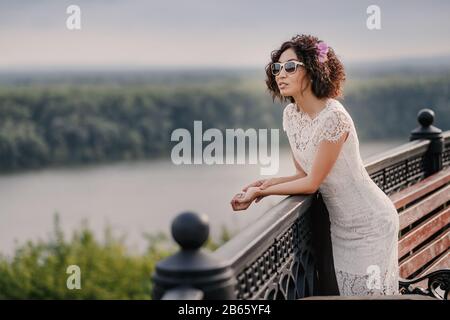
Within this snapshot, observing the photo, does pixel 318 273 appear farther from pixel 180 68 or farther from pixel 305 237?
pixel 180 68

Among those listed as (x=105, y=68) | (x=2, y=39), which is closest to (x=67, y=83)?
(x=2, y=39)

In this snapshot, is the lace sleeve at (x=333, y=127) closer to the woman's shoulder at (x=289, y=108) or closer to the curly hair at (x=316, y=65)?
the curly hair at (x=316, y=65)

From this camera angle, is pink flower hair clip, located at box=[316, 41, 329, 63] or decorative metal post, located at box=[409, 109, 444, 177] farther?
decorative metal post, located at box=[409, 109, 444, 177]

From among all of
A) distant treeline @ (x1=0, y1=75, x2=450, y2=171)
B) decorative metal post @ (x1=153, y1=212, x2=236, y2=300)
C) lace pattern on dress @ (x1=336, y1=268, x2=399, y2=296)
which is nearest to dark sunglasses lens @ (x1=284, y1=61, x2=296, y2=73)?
lace pattern on dress @ (x1=336, y1=268, x2=399, y2=296)

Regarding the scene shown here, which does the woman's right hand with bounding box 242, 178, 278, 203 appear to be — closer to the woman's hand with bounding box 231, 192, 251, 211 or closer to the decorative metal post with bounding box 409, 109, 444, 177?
the woman's hand with bounding box 231, 192, 251, 211

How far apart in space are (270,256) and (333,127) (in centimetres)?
88

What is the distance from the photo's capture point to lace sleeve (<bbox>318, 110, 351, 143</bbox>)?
135 inches

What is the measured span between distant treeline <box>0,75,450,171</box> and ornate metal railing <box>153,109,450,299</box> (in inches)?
1156

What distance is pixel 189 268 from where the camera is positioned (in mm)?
1925

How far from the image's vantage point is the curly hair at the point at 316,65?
11.4ft

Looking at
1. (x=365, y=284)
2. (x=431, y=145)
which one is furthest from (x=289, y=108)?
(x=431, y=145)

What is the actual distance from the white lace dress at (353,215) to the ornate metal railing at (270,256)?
0.08 m

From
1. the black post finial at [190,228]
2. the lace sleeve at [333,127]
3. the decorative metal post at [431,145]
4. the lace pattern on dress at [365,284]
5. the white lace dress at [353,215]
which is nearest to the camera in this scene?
the black post finial at [190,228]

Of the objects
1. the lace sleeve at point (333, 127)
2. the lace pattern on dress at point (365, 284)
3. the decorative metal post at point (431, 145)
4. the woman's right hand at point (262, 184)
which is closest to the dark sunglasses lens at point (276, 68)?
the lace sleeve at point (333, 127)
